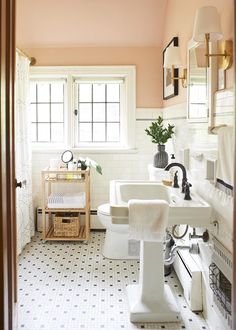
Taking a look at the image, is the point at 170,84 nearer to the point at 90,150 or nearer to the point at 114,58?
the point at 114,58

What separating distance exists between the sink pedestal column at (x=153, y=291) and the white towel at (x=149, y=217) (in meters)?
0.42

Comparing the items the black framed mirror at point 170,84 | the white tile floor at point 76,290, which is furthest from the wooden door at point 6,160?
the black framed mirror at point 170,84

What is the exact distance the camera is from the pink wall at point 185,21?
2061mm

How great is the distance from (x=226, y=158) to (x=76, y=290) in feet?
5.41

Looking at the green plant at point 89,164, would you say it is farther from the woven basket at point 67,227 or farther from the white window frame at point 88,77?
the woven basket at point 67,227

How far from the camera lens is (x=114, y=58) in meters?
4.34

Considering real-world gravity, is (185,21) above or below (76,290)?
above

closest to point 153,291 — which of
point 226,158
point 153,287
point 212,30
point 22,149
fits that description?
point 153,287

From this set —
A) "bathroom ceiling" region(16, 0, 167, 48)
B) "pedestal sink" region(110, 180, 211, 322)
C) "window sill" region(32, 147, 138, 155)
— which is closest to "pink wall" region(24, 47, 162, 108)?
"bathroom ceiling" region(16, 0, 167, 48)

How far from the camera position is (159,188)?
2895 millimetres

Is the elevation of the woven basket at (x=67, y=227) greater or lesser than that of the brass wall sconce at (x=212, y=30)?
lesser

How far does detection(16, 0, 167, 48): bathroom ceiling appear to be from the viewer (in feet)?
13.1

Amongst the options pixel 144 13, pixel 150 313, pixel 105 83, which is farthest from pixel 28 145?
pixel 150 313

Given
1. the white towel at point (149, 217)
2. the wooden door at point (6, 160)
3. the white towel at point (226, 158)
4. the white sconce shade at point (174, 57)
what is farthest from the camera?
the white sconce shade at point (174, 57)
